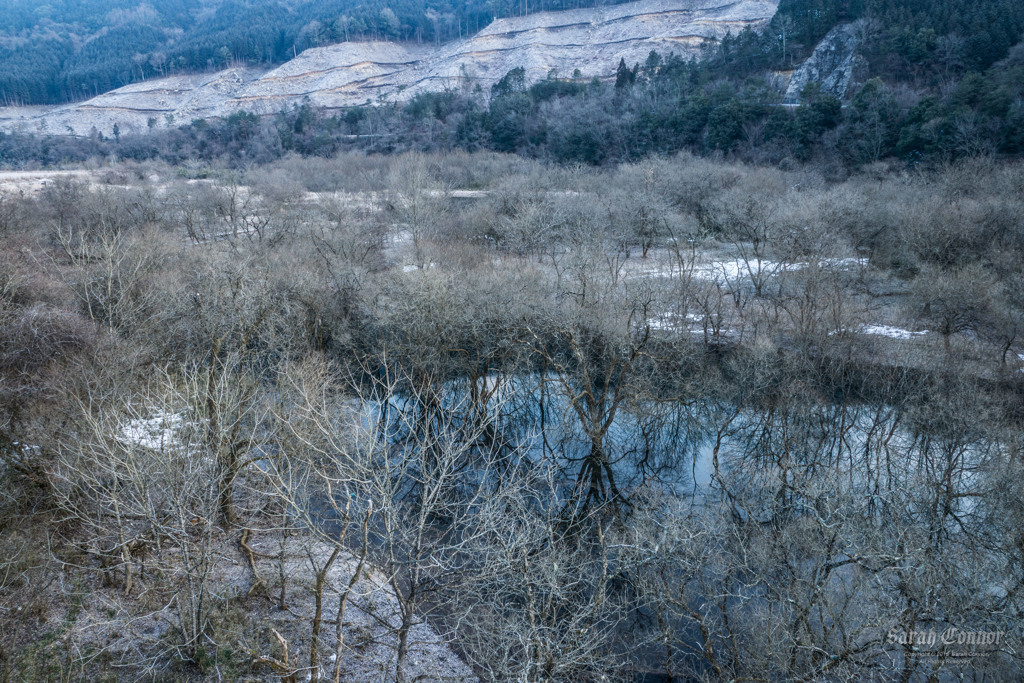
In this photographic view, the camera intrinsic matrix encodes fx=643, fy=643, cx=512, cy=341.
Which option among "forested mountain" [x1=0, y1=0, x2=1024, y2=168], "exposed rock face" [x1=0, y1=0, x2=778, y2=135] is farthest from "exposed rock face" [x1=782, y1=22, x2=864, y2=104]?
"exposed rock face" [x1=0, y1=0, x2=778, y2=135]

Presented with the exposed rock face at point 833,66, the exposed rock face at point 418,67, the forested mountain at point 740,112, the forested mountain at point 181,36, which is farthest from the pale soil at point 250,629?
the forested mountain at point 181,36

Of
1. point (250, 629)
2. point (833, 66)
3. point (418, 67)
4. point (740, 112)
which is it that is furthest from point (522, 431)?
point (418, 67)

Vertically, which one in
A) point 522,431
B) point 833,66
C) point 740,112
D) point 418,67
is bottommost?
point 522,431

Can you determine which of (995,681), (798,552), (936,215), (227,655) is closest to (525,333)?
(798,552)

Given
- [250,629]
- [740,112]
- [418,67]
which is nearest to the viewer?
[250,629]

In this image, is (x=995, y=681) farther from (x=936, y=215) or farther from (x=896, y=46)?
(x=896, y=46)

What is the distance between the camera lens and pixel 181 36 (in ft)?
386

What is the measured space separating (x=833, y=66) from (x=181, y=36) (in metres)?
114

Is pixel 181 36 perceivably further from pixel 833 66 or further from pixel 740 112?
pixel 833 66

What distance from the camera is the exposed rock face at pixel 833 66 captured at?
162 feet

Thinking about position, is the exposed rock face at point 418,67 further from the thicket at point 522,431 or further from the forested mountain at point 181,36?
the thicket at point 522,431

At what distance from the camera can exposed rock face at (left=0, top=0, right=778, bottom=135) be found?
82375 millimetres

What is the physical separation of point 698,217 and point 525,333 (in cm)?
2110

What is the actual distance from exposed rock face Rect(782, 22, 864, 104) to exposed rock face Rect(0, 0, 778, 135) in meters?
25.7
